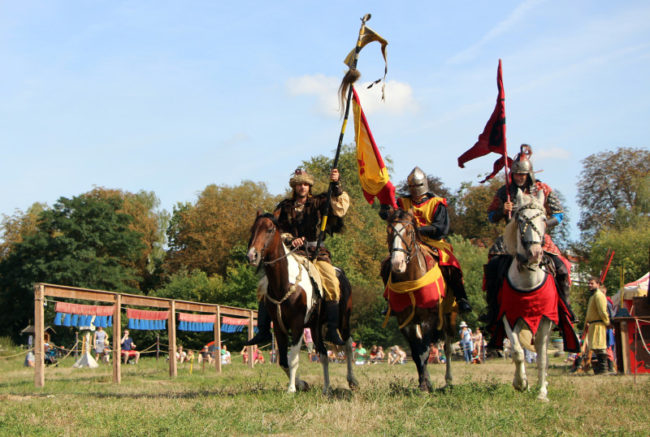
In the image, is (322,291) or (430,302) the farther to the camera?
(322,291)

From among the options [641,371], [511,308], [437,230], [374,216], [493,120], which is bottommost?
[641,371]

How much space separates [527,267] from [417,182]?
253 centimetres

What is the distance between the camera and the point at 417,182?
11.5 metres

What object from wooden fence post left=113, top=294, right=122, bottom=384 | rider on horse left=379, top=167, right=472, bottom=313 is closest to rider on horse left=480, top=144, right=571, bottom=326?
rider on horse left=379, top=167, right=472, bottom=313

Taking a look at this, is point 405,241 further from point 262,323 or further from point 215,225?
point 215,225

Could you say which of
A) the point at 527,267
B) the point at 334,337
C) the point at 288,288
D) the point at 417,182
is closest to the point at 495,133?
the point at 417,182

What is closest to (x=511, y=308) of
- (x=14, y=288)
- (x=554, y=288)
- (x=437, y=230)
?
(x=554, y=288)

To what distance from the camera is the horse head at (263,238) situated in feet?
32.6

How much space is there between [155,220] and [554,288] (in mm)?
57522

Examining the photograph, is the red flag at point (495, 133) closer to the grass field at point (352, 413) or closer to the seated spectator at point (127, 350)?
the grass field at point (352, 413)

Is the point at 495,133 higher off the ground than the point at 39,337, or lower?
higher

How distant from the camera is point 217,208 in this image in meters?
56.2

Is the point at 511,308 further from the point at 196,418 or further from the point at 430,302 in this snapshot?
the point at 196,418

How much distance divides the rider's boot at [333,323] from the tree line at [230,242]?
27129 millimetres
